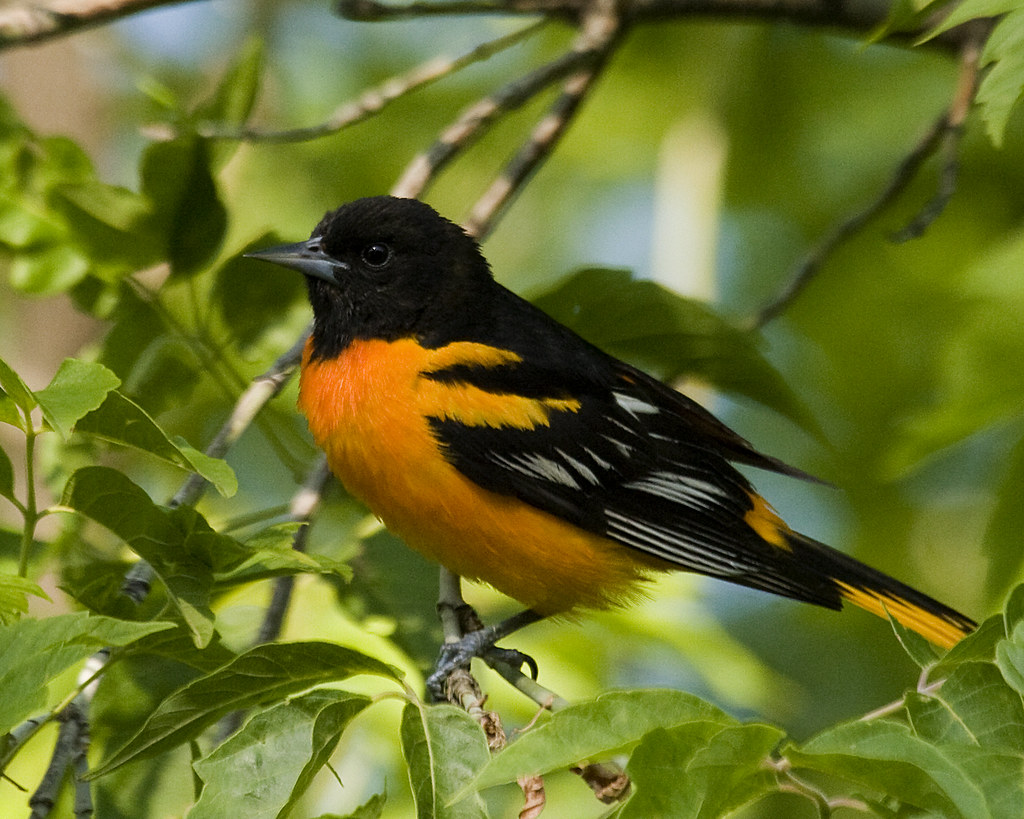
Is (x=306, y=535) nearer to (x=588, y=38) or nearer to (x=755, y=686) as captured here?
(x=755, y=686)

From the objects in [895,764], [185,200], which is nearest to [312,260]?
[185,200]

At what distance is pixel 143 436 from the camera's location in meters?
1.83

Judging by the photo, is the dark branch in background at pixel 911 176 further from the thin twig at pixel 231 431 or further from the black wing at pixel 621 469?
the thin twig at pixel 231 431

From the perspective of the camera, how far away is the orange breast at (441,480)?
3.09 m

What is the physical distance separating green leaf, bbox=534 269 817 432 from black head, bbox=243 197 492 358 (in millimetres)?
297

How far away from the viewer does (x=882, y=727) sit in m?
1.51

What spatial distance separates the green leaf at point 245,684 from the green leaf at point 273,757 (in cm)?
7

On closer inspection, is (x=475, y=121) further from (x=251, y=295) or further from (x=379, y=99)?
(x=251, y=295)

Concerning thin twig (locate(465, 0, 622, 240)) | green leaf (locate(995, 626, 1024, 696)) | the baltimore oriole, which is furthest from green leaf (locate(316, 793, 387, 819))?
thin twig (locate(465, 0, 622, 240))

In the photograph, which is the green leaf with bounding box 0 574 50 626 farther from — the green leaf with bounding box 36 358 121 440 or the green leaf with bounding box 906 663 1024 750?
the green leaf with bounding box 906 663 1024 750

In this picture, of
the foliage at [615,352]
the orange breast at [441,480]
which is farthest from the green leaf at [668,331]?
the orange breast at [441,480]

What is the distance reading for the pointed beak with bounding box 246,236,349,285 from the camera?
3.31 m

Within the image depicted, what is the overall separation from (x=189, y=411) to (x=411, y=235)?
0.98 m

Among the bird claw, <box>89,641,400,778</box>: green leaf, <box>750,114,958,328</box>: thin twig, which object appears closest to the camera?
<box>89,641,400,778</box>: green leaf
